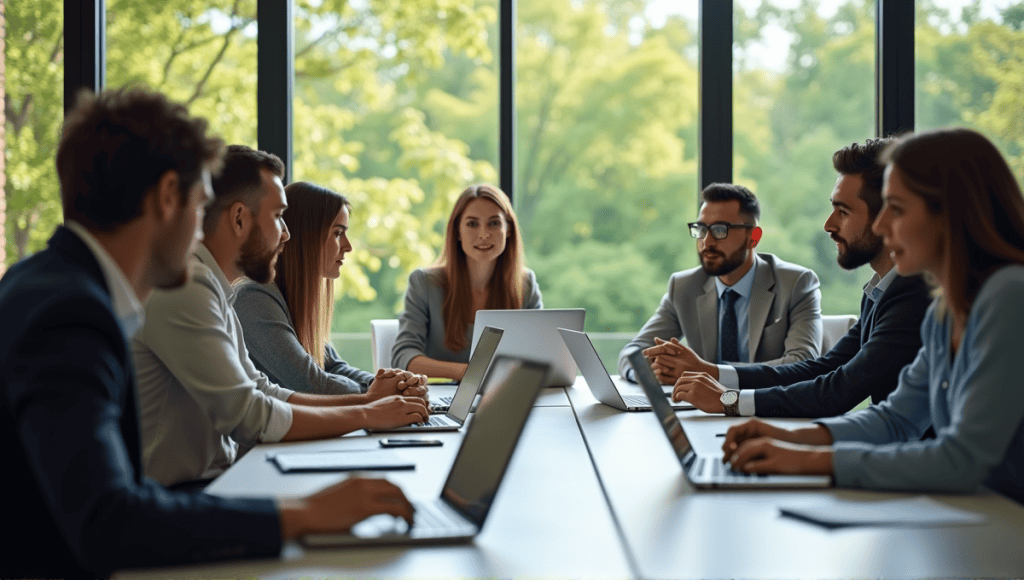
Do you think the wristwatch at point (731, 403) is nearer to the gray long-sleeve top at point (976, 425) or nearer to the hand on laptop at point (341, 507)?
the gray long-sleeve top at point (976, 425)

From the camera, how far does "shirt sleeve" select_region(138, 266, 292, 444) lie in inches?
71.6

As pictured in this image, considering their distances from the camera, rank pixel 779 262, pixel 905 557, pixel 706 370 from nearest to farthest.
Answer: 1. pixel 905 557
2. pixel 706 370
3. pixel 779 262

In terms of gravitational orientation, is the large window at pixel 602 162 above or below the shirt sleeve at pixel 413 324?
above

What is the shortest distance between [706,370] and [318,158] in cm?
435

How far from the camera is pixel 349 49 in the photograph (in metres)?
6.05

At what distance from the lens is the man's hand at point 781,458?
1552mm

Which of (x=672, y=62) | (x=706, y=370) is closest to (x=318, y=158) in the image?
(x=672, y=62)

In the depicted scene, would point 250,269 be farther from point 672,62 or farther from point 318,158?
point 672,62

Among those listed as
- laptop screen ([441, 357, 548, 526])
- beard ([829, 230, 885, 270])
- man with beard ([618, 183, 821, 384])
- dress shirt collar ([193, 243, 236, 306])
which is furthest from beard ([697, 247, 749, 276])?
laptop screen ([441, 357, 548, 526])

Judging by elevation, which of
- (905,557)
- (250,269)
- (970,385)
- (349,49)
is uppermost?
(349,49)

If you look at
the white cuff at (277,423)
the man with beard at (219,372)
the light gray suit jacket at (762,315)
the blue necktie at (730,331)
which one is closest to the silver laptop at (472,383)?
the man with beard at (219,372)

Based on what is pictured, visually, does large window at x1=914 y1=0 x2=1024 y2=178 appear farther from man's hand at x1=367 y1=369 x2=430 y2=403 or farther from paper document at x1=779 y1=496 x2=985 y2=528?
paper document at x1=779 y1=496 x2=985 y2=528

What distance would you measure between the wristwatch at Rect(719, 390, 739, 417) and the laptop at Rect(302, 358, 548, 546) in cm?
117

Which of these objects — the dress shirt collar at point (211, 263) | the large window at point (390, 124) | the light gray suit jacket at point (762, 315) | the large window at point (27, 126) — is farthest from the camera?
the large window at point (390, 124)
